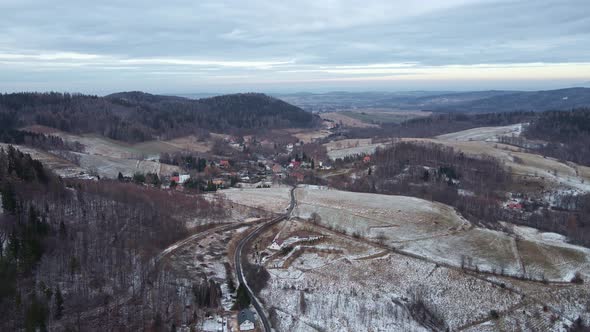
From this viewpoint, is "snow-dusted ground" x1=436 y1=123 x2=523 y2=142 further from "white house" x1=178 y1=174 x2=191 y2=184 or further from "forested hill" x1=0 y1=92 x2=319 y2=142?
"white house" x1=178 y1=174 x2=191 y2=184

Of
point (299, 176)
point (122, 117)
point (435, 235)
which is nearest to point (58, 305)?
point (435, 235)

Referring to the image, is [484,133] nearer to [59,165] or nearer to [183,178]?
[183,178]

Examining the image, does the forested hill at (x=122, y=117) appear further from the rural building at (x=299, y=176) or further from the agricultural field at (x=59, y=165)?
the rural building at (x=299, y=176)

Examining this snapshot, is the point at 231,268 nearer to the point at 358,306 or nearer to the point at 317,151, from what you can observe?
the point at 358,306

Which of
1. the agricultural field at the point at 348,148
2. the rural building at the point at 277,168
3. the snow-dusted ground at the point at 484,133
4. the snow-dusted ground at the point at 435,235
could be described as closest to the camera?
the snow-dusted ground at the point at 435,235

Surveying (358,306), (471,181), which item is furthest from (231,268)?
(471,181)

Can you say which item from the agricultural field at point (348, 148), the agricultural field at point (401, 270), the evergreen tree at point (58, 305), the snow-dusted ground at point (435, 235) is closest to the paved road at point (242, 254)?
the agricultural field at point (401, 270)

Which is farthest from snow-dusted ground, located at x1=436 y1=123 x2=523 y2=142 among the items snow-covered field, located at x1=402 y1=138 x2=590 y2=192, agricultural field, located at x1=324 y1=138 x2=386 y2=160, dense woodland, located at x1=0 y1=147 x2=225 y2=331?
dense woodland, located at x1=0 y1=147 x2=225 y2=331
